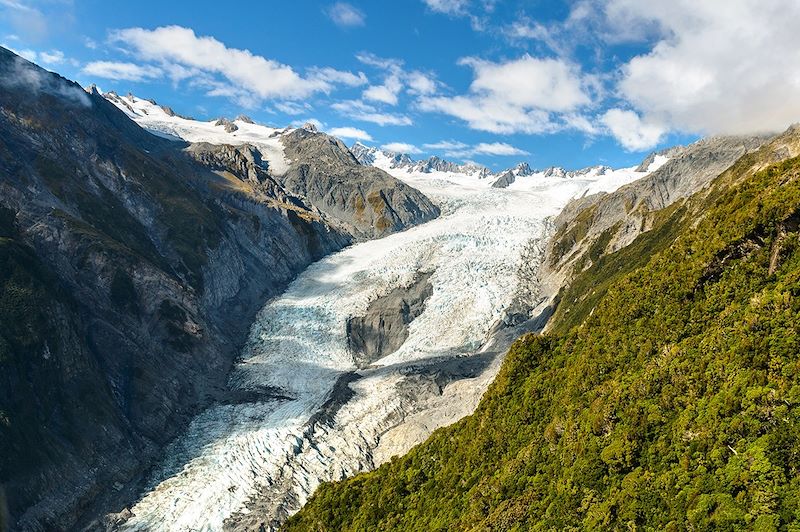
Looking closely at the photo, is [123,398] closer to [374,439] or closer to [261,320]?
[374,439]

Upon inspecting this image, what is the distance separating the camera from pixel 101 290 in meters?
48.9

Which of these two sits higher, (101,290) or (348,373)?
(101,290)

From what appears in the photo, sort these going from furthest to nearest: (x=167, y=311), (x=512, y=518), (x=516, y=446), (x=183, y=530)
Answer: (x=167, y=311), (x=183, y=530), (x=516, y=446), (x=512, y=518)

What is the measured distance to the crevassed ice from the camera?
35.2m

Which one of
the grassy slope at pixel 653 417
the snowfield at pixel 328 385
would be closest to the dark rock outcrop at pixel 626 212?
the snowfield at pixel 328 385

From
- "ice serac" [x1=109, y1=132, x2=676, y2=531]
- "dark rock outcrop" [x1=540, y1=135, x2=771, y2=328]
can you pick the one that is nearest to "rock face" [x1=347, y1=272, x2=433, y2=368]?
"ice serac" [x1=109, y1=132, x2=676, y2=531]

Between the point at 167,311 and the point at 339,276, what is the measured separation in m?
33.0

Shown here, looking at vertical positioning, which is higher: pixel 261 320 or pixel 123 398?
pixel 261 320

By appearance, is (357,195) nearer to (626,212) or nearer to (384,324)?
(384,324)

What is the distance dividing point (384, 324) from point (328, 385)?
15.6 meters

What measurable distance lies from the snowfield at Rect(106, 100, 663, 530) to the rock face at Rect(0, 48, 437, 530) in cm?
329

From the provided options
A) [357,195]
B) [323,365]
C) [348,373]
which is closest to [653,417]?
[348,373]

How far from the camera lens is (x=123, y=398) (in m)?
41.7

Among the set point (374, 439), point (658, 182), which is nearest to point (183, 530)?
point (374, 439)
